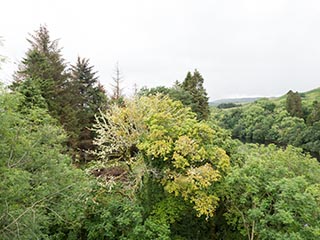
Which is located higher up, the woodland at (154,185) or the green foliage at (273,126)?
the woodland at (154,185)

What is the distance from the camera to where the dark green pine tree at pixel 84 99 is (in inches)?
716

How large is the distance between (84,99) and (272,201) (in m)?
15.1

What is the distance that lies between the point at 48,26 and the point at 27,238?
49.2ft

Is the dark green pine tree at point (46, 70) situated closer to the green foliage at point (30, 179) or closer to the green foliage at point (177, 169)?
the green foliage at point (30, 179)

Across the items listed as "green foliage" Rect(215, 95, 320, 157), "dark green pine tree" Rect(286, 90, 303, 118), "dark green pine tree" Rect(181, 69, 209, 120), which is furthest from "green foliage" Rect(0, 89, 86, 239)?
"dark green pine tree" Rect(286, 90, 303, 118)

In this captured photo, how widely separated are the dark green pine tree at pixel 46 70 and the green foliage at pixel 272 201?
10871 mm

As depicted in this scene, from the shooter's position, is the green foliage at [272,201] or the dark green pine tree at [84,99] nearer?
the green foliage at [272,201]

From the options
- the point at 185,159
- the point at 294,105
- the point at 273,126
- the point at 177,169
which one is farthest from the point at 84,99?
the point at 294,105

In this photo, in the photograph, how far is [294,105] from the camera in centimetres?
5116

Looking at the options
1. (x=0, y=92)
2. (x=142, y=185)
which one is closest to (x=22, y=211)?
(x=0, y=92)

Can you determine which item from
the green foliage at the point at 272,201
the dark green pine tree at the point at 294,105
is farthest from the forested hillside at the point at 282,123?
the green foliage at the point at 272,201

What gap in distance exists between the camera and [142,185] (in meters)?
8.12

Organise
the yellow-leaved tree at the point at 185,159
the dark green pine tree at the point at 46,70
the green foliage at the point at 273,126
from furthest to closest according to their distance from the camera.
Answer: the green foliage at the point at 273,126 → the dark green pine tree at the point at 46,70 → the yellow-leaved tree at the point at 185,159

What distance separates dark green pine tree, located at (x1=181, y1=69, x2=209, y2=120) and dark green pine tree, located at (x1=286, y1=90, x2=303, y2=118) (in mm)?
28990
